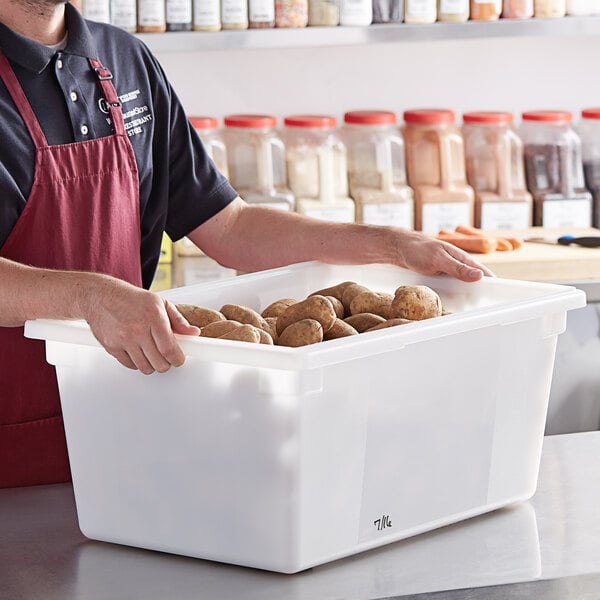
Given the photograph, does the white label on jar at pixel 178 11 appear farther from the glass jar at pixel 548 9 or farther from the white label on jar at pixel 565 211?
the white label on jar at pixel 565 211

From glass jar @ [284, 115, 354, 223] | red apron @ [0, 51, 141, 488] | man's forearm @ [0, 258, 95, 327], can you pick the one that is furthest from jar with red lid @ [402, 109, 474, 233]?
man's forearm @ [0, 258, 95, 327]

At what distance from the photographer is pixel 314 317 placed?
1231 millimetres

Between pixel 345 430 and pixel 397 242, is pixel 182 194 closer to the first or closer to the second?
pixel 397 242

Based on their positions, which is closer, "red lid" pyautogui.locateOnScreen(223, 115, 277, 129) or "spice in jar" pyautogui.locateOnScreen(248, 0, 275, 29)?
"spice in jar" pyautogui.locateOnScreen(248, 0, 275, 29)

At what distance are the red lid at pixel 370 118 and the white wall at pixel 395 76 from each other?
7.3 inches

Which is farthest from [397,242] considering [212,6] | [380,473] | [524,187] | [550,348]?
[524,187]

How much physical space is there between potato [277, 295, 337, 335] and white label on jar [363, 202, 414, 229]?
4.85ft

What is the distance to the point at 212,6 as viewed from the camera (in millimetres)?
2609

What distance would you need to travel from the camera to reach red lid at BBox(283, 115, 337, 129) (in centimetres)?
278

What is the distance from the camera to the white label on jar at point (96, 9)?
257 cm

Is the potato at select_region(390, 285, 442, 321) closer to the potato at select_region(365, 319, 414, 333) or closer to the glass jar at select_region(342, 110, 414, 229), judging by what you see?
the potato at select_region(365, 319, 414, 333)

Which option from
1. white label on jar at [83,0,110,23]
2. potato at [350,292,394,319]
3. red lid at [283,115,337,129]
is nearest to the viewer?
potato at [350,292,394,319]

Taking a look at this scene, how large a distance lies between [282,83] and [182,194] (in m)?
1.26

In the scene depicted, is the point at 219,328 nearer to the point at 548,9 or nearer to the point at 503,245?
the point at 503,245
